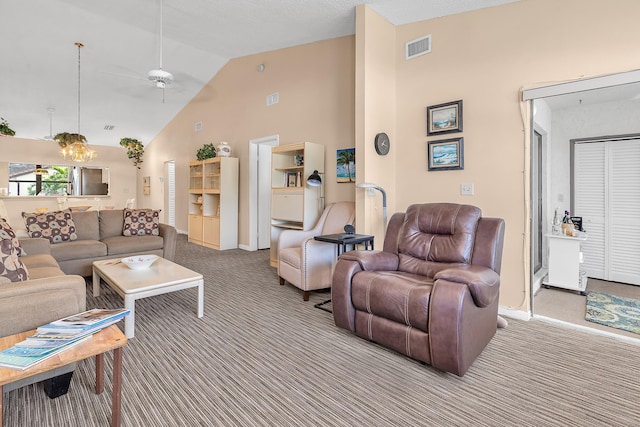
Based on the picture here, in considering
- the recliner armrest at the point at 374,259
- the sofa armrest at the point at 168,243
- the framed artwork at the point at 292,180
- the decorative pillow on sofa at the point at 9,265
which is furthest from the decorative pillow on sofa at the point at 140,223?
the recliner armrest at the point at 374,259

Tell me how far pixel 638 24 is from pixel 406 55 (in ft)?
6.38

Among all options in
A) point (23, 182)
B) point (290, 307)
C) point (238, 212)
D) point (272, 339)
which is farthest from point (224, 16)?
point (23, 182)

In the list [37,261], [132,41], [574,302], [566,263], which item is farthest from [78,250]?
[566,263]

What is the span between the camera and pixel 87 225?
431 cm

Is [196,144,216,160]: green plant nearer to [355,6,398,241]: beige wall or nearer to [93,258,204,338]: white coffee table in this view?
[93,258,204,338]: white coffee table

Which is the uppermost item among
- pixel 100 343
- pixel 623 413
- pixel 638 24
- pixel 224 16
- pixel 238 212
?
pixel 224 16

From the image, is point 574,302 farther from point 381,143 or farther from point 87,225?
point 87,225

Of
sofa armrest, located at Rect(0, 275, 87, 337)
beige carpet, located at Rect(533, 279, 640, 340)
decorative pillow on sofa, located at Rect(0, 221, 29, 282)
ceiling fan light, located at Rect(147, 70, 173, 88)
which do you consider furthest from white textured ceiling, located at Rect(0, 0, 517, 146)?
sofa armrest, located at Rect(0, 275, 87, 337)

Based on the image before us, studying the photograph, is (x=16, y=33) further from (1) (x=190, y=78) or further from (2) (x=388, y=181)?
(2) (x=388, y=181)

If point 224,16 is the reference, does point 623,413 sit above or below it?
below

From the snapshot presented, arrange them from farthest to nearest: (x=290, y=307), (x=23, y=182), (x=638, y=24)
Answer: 1. (x=23, y=182)
2. (x=290, y=307)
3. (x=638, y=24)

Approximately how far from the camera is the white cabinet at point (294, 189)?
4.44 metres

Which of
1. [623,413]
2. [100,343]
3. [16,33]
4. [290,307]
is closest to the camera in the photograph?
[100,343]

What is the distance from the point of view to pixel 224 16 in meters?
4.32
